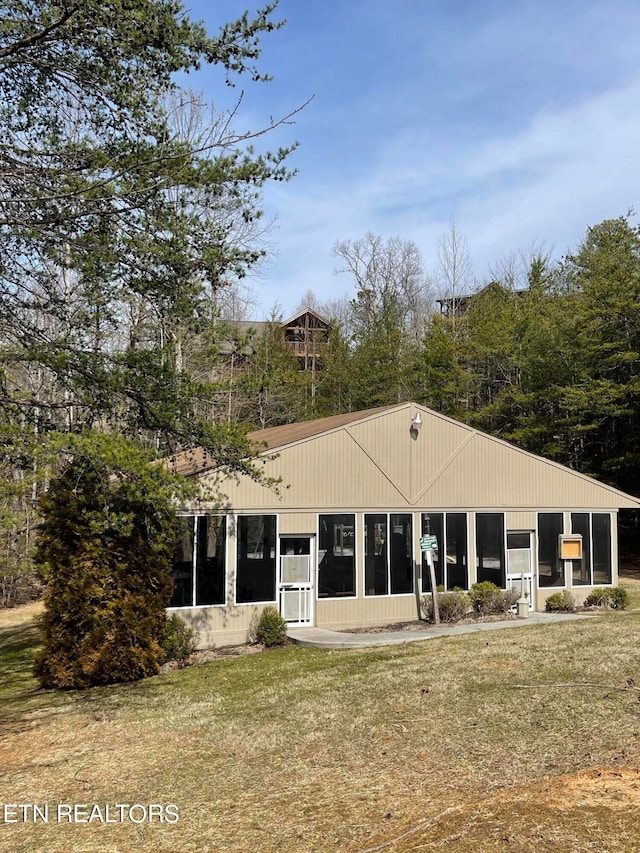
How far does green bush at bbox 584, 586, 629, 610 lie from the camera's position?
16031 mm

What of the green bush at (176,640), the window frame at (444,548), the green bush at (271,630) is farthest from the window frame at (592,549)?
the green bush at (176,640)

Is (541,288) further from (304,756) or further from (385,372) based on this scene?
(304,756)

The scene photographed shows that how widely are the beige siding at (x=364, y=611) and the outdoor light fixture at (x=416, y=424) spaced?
351 cm

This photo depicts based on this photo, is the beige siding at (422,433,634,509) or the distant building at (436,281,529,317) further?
the distant building at (436,281,529,317)

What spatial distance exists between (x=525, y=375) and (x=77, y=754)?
24.7 m

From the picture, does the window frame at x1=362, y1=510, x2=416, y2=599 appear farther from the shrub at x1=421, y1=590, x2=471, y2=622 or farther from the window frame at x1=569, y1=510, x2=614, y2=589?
the window frame at x1=569, y1=510, x2=614, y2=589

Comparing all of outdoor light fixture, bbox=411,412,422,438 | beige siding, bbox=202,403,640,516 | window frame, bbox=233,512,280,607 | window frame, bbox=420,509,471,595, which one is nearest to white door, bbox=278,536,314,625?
window frame, bbox=233,512,280,607

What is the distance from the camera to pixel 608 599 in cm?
1600

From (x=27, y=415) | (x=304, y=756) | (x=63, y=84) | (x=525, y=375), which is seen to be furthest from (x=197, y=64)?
(x=525, y=375)

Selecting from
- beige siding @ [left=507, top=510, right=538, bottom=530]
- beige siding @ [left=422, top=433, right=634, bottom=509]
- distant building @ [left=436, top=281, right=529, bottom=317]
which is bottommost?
beige siding @ [left=507, top=510, right=538, bottom=530]

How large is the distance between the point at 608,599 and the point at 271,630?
8.20 metres

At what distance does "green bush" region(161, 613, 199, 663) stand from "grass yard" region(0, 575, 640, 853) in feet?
2.58

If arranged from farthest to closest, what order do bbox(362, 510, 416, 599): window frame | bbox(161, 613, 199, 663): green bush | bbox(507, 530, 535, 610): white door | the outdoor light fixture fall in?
bbox(507, 530, 535, 610): white door, the outdoor light fixture, bbox(362, 510, 416, 599): window frame, bbox(161, 613, 199, 663): green bush

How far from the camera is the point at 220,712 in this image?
858cm
